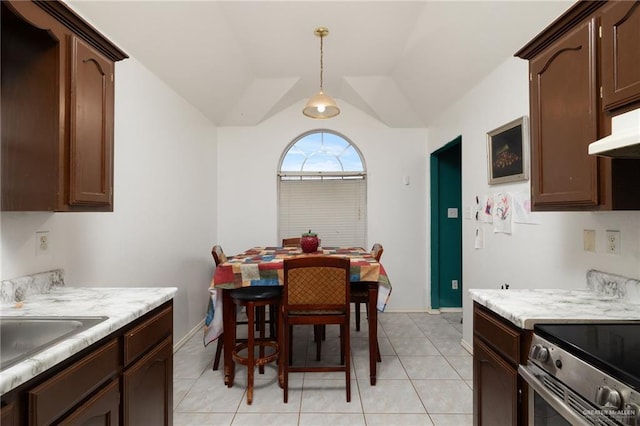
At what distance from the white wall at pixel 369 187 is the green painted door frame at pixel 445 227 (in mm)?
146

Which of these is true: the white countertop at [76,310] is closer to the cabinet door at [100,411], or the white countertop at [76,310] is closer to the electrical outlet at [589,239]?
the cabinet door at [100,411]

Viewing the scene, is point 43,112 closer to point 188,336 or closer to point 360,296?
point 360,296

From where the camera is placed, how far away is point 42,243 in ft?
5.34

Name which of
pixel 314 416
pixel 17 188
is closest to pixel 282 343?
pixel 314 416

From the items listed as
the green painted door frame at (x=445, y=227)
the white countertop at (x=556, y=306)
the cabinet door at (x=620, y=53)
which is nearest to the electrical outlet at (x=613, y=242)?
the white countertop at (x=556, y=306)

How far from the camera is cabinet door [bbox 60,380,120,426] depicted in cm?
100

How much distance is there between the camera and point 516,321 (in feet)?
4.03

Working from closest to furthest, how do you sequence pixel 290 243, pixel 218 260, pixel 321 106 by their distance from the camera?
pixel 218 260 → pixel 321 106 → pixel 290 243

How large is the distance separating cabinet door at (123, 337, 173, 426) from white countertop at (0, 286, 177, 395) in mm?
233

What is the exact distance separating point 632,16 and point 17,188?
8.12ft

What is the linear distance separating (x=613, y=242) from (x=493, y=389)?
912 millimetres

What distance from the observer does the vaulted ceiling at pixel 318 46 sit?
212cm

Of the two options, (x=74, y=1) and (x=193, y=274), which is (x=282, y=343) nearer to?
(x=193, y=274)

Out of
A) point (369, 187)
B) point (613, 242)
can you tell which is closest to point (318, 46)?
point (369, 187)
